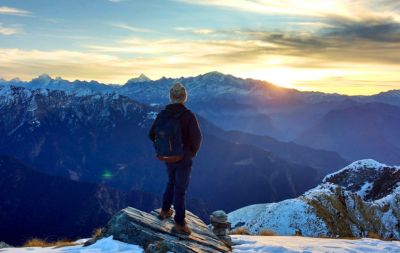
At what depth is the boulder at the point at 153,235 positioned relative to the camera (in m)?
13.0

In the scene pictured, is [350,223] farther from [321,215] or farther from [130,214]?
[130,214]

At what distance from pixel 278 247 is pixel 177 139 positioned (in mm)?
5691

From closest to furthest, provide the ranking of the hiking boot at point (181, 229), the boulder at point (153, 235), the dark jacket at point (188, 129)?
the boulder at point (153, 235), the dark jacket at point (188, 129), the hiking boot at point (181, 229)

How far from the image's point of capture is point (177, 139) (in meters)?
13.7

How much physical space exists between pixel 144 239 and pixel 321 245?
7.16m

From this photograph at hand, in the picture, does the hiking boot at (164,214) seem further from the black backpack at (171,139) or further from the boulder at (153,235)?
the black backpack at (171,139)

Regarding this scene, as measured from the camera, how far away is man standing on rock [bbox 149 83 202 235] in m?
13.8

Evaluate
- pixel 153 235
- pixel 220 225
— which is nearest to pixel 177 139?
pixel 153 235

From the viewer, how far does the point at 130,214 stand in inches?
579

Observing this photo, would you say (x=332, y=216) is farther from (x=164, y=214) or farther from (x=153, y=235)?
(x=153, y=235)

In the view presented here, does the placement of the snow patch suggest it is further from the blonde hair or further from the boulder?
the blonde hair

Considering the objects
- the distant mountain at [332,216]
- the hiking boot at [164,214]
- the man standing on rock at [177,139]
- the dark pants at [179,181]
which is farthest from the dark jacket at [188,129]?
the distant mountain at [332,216]

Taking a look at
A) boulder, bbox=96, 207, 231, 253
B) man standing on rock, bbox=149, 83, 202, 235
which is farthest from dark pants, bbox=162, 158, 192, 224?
boulder, bbox=96, 207, 231, 253

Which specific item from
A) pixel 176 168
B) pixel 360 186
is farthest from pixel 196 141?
pixel 360 186
